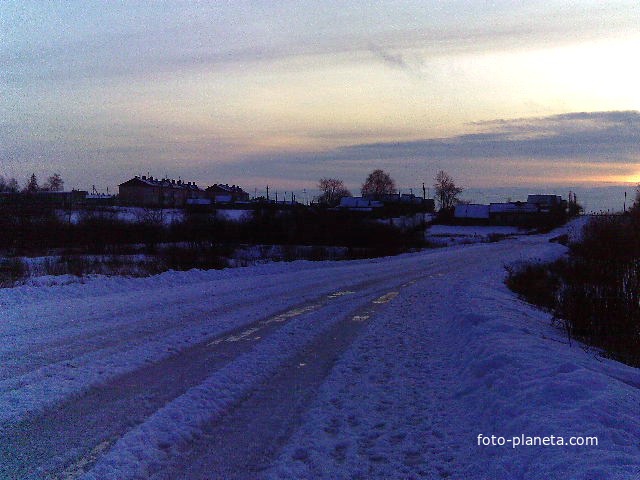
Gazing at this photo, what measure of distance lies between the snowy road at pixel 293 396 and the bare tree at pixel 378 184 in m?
165

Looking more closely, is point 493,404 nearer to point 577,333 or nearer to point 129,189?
point 577,333

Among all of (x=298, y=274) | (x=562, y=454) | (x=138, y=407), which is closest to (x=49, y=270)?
(x=298, y=274)

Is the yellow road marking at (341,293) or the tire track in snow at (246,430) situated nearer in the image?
the tire track in snow at (246,430)

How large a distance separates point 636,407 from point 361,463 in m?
3.49

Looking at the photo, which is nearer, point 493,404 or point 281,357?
point 493,404

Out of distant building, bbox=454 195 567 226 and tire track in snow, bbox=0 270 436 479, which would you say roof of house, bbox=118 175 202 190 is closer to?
A: distant building, bbox=454 195 567 226

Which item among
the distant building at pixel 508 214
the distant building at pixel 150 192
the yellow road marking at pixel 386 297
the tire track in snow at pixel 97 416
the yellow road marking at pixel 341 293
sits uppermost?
the distant building at pixel 150 192

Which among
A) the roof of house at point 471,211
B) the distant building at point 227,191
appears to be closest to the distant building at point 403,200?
the roof of house at point 471,211

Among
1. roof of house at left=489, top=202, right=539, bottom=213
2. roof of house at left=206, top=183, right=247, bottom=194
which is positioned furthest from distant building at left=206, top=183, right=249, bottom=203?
roof of house at left=489, top=202, right=539, bottom=213

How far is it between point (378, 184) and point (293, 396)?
17329 centimetres

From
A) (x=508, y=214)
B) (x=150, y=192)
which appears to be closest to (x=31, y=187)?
(x=150, y=192)

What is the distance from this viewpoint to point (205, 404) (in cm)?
719

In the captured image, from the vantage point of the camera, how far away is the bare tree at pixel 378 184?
178m

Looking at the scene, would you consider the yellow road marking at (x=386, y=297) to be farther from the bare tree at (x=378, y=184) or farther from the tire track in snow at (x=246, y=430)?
the bare tree at (x=378, y=184)
